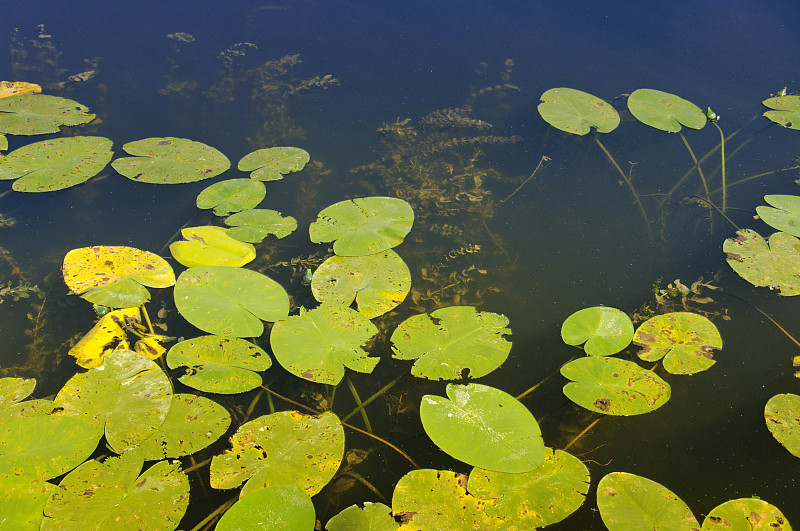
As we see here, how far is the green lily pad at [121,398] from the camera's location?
1815 millimetres

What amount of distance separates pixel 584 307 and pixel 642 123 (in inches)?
71.3

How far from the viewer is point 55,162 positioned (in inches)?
118

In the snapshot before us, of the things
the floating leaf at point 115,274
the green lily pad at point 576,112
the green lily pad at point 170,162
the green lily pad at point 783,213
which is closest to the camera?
the floating leaf at point 115,274

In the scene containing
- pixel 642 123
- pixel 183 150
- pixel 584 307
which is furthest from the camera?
pixel 642 123

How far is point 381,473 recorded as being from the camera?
1.82 meters

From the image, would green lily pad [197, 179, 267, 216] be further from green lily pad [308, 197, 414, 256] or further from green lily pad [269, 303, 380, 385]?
green lily pad [269, 303, 380, 385]

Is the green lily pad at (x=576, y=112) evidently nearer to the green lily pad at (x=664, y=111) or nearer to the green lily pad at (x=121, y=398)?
the green lily pad at (x=664, y=111)

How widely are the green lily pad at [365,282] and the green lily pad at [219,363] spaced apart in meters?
0.42

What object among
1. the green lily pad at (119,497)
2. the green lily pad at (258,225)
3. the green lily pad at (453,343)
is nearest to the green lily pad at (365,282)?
the green lily pad at (453,343)

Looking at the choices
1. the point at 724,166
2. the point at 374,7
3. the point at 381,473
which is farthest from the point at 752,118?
the point at 381,473

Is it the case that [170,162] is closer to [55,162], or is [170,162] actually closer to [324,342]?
[55,162]

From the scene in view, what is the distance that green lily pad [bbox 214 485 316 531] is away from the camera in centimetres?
154

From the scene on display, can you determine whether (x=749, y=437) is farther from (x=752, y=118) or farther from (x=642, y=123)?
(x=752, y=118)

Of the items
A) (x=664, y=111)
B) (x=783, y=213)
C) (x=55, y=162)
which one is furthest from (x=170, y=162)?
(x=783, y=213)
